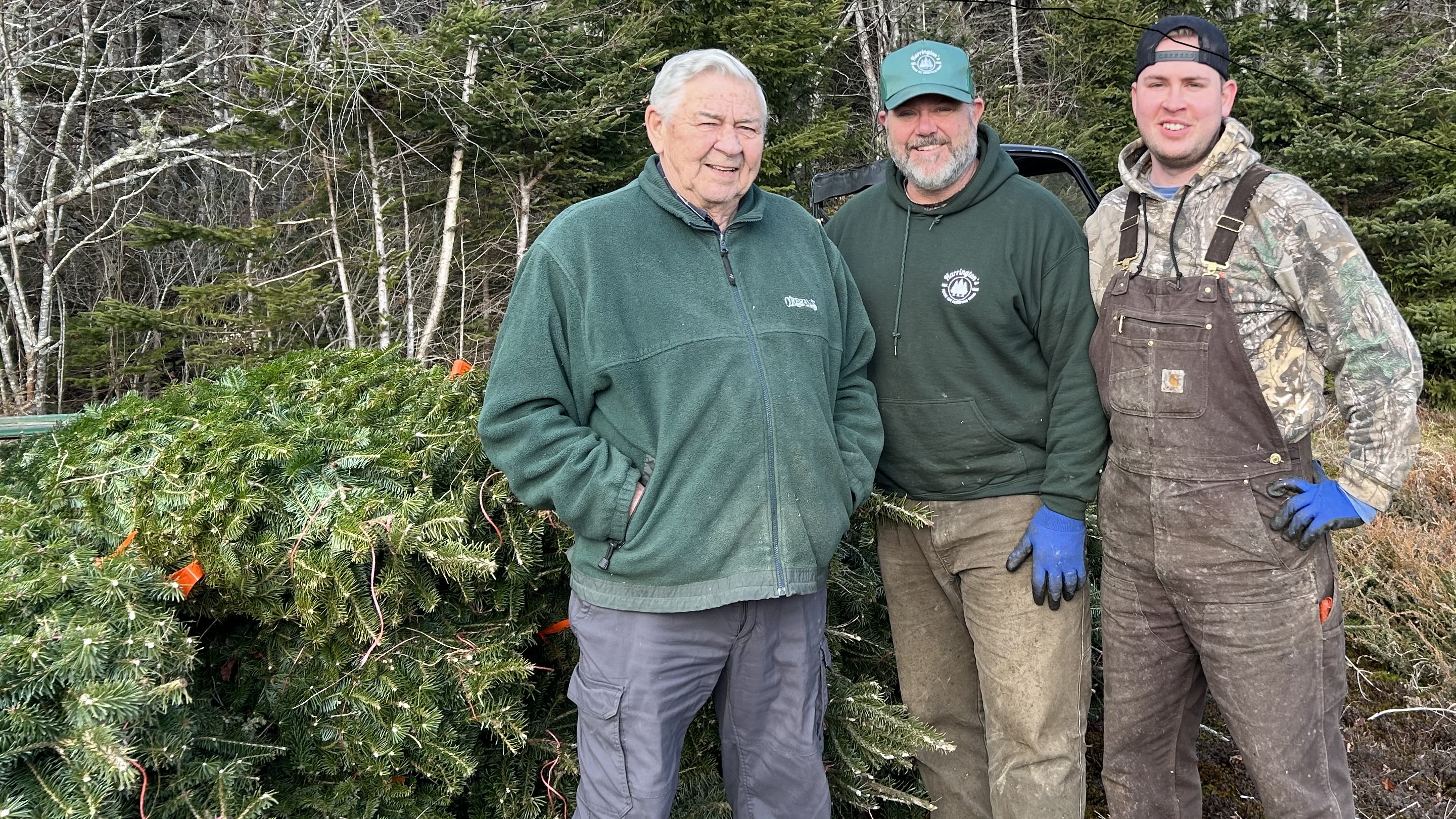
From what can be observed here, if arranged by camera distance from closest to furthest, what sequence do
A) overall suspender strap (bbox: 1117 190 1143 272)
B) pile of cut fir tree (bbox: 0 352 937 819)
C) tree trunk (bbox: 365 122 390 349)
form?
pile of cut fir tree (bbox: 0 352 937 819), overall suspender strap (bbox: 1117 190 1143 272), tree trunk (bbox: 365 122 390 349)

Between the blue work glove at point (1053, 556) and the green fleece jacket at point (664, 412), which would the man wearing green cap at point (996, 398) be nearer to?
the blue work glove at point (1053, 556)

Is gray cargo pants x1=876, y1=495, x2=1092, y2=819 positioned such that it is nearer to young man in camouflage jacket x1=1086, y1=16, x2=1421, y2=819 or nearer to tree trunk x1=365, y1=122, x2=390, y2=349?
young man in camouflage jacket x1=1086, y1=16, x2=1421, y2=819

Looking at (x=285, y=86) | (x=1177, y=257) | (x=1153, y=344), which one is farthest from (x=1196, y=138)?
(x=285, y=86)

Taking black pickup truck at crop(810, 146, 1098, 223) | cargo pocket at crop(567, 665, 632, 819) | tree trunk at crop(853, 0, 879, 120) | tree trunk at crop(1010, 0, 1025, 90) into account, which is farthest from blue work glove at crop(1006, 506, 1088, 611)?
tree trunk at crop(1010, 0, 1025, 90)

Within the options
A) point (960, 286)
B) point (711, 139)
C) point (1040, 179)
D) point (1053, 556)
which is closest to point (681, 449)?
point (711, 139)

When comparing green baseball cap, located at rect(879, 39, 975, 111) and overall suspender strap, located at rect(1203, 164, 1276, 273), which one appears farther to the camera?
green baseball cap, located at rect(879, 39, 975, 111)

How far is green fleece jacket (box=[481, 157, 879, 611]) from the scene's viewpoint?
2.18 metres

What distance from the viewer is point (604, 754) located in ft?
7.39

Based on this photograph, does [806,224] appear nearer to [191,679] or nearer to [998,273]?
[998,273]

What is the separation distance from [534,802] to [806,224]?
6.37 feet

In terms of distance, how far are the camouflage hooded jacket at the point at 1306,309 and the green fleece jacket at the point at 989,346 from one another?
0.30 metres

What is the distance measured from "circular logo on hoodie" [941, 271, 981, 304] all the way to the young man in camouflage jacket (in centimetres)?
40

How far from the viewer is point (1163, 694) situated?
281 centimetres

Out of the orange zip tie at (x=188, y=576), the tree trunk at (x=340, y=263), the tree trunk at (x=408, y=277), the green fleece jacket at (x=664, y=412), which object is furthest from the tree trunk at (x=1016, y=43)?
the orange zip tie at (x=188, y=576)
